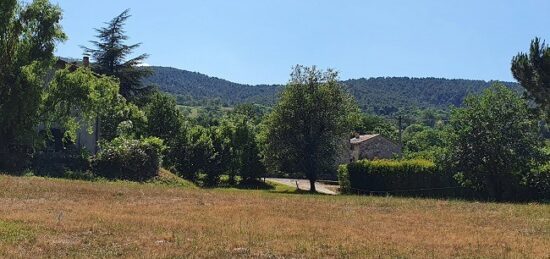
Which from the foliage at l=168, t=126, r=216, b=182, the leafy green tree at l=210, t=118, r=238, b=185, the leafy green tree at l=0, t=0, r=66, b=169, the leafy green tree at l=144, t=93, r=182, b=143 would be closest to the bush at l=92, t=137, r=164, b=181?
the leafy green tree at l=0, t=0, r=66, b=169

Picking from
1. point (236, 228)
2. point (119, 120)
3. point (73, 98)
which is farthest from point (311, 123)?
point (236, 228)

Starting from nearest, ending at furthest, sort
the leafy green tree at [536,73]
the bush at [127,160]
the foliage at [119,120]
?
1. the leafy green tree at [536,73]
2. the bush at [127,160]
3. the foliage at [119,120]

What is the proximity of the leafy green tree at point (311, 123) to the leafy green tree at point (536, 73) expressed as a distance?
1690cm

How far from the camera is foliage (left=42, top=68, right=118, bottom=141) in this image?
34.6m

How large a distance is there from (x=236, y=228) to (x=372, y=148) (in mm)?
73093

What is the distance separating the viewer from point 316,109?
48.2 metres

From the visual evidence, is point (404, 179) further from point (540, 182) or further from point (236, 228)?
point (236, 228)

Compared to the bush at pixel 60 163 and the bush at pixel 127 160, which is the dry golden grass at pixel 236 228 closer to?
the bush at pixel 60 163

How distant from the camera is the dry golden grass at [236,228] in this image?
11.5 m

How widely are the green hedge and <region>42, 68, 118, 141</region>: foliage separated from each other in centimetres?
1924

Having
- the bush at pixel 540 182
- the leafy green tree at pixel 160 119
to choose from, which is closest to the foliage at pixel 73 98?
the leafy green tree at pixel 160 119

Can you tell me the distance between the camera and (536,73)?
32.7 metres

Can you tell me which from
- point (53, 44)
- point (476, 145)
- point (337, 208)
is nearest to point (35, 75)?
point (53, 44)

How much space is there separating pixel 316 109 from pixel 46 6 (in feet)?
74.5
